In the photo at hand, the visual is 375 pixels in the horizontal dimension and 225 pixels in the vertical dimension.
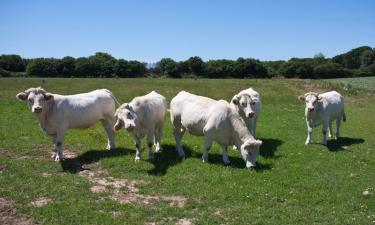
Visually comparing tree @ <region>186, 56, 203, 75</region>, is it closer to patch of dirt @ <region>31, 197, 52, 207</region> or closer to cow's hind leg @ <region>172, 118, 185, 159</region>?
cow's hind leg @ <region>172, 118, 185, 159</region>

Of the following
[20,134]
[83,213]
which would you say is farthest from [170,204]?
[20,134]

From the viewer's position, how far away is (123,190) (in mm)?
11227

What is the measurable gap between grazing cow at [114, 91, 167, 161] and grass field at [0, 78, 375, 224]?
95 centimetres

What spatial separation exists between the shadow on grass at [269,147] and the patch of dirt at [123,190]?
226 inches

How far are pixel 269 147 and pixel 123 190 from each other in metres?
7.96

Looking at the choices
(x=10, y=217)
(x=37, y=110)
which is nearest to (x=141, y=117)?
(x=37, y=110)

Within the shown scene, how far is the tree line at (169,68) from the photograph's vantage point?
92.4 metres

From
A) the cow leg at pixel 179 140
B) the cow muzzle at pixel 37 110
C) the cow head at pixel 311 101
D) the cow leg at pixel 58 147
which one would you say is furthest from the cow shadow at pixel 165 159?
the cow head at pixel 311 101

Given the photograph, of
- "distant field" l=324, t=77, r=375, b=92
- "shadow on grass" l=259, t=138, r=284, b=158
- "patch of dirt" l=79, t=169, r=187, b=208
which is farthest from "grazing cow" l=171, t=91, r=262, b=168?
"distant field" l=324, t=77, r=375, b=92

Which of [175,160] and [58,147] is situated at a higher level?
[58,147]

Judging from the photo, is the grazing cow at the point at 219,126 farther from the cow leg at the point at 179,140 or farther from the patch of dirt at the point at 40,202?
the patch of dirt at the point at 40,202

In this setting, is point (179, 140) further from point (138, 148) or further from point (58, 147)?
point (58, 147)

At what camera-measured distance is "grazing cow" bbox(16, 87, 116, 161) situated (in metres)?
14.0

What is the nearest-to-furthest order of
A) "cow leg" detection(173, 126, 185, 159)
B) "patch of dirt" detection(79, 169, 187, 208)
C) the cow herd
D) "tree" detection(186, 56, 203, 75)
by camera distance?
"patch of dirt" detection(79, 169, 187, 208) → the cow herd → "cow leg" detection(173, 126, 185, 159) → "tree" detection(186, 56, 203, 75)
